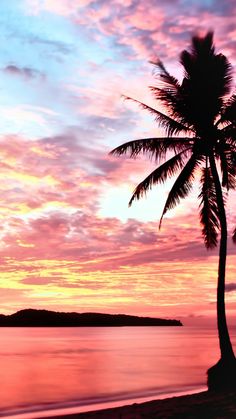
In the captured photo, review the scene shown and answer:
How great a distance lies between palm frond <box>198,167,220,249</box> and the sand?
22.8 ft

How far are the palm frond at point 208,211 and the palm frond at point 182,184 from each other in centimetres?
100

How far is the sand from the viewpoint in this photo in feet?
44.2

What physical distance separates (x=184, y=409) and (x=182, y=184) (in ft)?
30.0

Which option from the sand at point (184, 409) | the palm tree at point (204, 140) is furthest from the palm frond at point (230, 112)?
the sand at point (184, 409)

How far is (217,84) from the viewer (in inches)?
796

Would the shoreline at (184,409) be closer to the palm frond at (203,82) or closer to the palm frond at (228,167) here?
the palm frond at (228,167)

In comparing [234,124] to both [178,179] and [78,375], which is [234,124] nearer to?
[178,179]

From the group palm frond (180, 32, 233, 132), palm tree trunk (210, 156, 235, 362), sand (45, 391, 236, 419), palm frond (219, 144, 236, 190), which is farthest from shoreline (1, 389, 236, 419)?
palm frond (180, 32, 233, 132)

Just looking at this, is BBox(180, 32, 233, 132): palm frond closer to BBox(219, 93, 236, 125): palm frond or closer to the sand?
BBox(219, 93, 236, 125): palm frond

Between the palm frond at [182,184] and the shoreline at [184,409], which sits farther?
the palm frond at [182,184]

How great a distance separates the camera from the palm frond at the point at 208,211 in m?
21.8

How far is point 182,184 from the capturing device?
2091 centimetres

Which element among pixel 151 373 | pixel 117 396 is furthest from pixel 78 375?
pixel 117 396

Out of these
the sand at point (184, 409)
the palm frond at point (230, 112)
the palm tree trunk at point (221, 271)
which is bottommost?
the sand at point (184, 409)
